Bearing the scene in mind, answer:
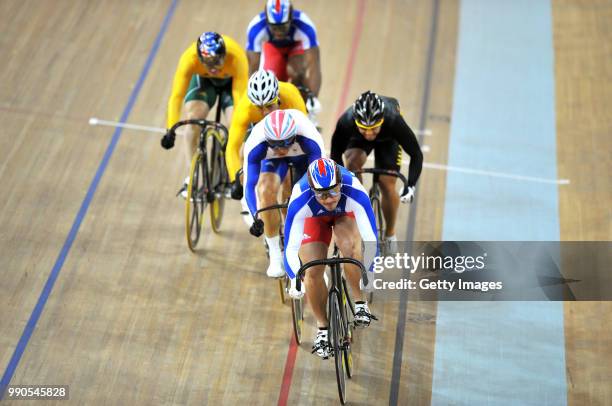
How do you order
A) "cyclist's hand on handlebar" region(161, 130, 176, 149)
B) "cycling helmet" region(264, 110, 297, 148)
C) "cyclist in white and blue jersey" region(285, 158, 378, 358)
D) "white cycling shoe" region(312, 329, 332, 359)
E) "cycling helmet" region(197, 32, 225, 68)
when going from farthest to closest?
"cyclist's hand on handlebar" region(161, 130, 176, 149), "cycling helmet" region(197, 32, 225, 68), "cycling helmet" region(264, 110, 297, 148), "white cycling shoe" region(312, 329, 332, 359), "cyclist in white and blue jersey" region(285, 158, 378, 358)

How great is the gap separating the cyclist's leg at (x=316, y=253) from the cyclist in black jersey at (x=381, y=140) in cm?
70

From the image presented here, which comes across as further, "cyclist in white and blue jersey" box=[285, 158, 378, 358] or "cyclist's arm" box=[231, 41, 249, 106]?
"cyclist's arm" box=[231, 41, 249, 106]

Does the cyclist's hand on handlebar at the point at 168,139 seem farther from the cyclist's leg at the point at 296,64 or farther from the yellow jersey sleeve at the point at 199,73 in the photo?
the cyclist's leg at the point at 296,64

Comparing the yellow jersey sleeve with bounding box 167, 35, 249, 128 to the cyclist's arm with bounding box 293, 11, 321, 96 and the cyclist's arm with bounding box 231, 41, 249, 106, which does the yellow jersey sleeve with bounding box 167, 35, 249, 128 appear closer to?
the cyclist's arm with bounding box 231, 41, 249, 106

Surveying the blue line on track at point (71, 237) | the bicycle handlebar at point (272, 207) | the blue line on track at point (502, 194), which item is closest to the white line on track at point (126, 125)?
the blue line on track at point (71, 237)

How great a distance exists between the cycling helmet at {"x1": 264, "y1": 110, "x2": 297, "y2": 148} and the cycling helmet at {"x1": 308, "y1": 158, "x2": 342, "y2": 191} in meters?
0.55

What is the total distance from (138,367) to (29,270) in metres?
1.20

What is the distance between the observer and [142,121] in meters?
Result: 7.65

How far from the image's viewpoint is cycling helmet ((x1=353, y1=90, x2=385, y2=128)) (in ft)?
17.6

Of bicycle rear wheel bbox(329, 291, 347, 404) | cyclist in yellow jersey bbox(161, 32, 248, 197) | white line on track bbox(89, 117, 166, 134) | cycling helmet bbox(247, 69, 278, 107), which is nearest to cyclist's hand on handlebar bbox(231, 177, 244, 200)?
cycling helmet bbox(247, 69, 278, 107)

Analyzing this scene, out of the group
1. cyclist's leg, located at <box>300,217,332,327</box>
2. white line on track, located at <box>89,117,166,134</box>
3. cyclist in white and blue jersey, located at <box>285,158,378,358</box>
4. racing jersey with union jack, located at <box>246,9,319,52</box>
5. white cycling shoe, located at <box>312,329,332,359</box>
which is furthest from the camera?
white line on track, located at <box>89,117,166,134</box>

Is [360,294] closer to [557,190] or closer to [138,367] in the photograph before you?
[138,367]

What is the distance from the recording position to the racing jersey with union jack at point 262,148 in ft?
17.6

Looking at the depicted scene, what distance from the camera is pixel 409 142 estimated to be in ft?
18.4
